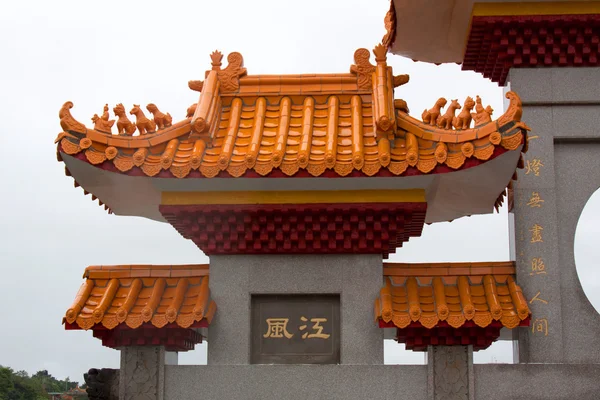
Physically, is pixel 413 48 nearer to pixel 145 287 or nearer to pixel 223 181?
pixel 223 181

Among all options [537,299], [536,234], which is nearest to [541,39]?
[536,234]

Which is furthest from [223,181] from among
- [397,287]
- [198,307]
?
[397,287]

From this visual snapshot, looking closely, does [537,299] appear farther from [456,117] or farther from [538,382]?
[456,117]

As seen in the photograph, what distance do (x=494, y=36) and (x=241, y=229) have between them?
3.88 meters

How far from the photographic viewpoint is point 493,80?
436 inches

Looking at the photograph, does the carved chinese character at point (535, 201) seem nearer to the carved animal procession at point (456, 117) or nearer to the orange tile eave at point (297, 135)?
the orange tile eave at point (297, 135)

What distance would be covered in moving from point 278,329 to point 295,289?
0.50 metres

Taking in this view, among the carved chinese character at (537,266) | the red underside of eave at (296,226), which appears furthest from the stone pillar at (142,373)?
the carved chinese character at (537,266)

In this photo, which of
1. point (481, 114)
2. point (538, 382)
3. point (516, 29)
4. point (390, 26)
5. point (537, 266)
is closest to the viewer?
point (538, 382)

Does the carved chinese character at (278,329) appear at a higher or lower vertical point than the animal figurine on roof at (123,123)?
lower

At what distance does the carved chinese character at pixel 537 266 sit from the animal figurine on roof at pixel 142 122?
185 inches

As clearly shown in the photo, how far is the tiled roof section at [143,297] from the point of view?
912 centimetres

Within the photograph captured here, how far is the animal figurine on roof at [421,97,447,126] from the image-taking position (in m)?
9.90

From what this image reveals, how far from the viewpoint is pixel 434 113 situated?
991 centimetres
